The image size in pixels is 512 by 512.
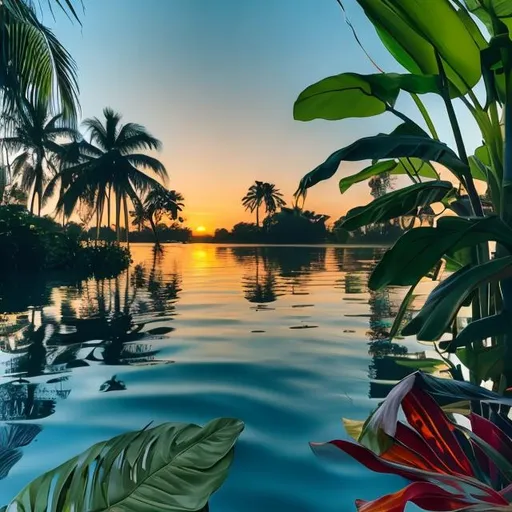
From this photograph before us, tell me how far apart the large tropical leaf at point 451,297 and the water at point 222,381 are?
0.49 metres

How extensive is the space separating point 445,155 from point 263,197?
312 inches

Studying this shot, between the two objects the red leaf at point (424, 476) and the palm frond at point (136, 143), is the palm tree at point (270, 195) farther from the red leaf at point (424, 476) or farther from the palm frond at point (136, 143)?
the red leaf at point (424, 476)

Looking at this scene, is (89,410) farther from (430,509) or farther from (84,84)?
(84,84)

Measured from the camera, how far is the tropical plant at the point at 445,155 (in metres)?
0.61

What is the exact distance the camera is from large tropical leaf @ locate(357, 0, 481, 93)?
71 cm

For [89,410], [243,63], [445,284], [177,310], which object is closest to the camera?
[445,284]

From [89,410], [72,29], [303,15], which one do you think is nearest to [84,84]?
[72,29]

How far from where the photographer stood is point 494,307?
31.5 inches

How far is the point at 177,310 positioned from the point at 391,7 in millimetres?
2960

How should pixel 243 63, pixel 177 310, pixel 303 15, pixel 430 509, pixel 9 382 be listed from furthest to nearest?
pixel 243 63, pixel 177 310, pixel 303 15, pixel 9 382, pixel 430 509

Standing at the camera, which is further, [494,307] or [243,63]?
[243,63]

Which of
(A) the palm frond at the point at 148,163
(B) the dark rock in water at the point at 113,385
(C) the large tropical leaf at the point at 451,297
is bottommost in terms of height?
(B) the dark rock in water at the point at 113,385

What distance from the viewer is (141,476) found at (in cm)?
60

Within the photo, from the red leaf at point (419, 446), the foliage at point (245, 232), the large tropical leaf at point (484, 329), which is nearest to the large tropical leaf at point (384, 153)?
the large tropical leaf at point (484, 329)
